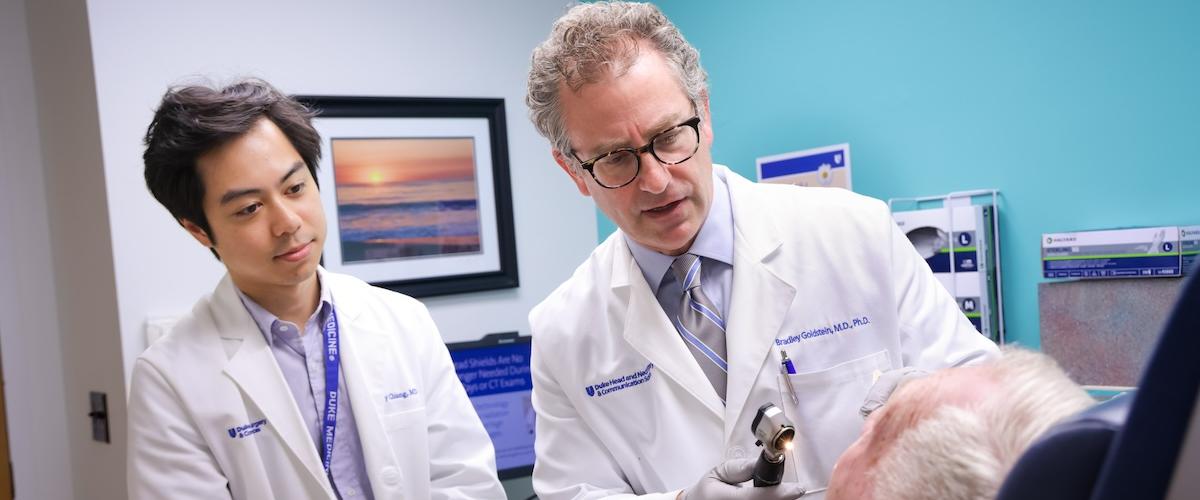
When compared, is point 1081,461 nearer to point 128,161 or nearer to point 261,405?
point 261,405

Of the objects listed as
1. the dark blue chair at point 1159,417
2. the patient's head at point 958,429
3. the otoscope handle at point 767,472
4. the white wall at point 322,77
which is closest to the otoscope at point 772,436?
the otoscope handle at point 767,472

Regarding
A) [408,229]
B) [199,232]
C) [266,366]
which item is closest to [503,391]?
[408,229]

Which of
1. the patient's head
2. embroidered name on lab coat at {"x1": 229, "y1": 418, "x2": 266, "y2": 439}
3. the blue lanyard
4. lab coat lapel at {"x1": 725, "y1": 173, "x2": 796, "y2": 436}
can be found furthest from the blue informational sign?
the patient's head

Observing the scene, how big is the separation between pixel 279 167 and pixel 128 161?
1154mm

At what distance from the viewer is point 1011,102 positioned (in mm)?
1906

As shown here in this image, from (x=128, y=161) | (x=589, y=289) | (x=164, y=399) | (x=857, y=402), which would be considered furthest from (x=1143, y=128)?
(x=128, y=161)

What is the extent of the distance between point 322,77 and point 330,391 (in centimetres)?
146

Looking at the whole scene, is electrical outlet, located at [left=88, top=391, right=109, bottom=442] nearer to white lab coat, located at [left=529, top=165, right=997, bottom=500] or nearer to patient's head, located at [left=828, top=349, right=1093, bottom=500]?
white lab coat, located at [left=529, top=165, right=997, bottom=500]

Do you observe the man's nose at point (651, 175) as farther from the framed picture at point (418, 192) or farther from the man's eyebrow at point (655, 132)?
the framed picture at point (418, 192)

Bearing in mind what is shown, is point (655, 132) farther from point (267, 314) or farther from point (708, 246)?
point (267, 314)

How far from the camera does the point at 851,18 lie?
89.0 inches

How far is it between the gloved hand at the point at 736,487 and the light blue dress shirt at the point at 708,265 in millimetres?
315

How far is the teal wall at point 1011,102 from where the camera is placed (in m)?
1.67

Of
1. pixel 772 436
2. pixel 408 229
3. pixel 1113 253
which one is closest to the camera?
pixel 772 436
